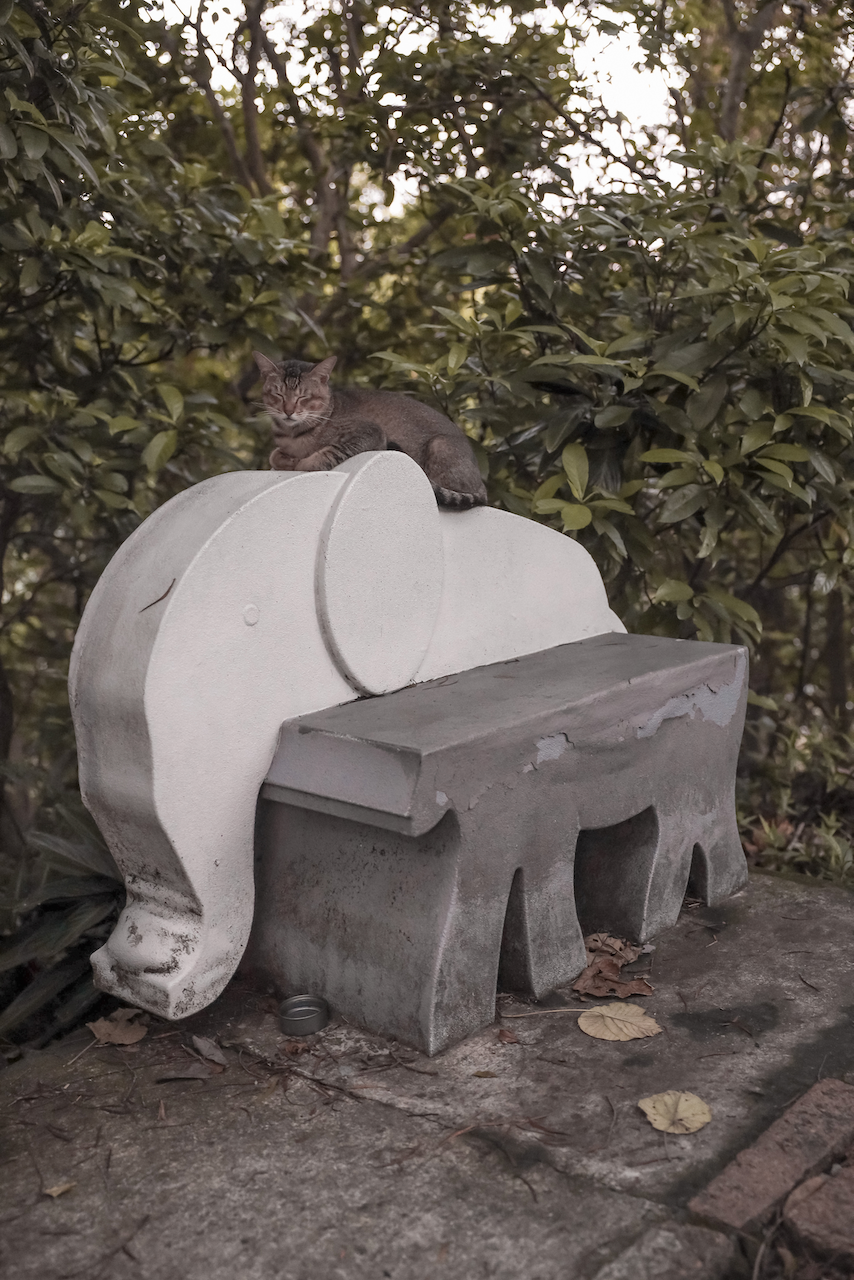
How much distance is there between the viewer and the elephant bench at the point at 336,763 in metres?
2.26

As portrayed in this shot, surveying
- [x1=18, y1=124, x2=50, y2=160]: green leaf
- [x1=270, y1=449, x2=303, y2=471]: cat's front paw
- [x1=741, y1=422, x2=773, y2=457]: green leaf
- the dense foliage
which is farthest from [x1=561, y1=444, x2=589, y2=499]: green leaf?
[x1=18, y1=124, x2=50, y2=160]: green leaf

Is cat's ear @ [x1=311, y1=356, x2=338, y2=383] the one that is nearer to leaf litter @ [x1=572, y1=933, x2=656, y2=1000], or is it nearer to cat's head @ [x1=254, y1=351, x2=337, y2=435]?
cat's head @ [x1=254, y1=351, x2=337, y2=435]

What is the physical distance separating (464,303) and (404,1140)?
432cm

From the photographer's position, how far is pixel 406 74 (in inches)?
160

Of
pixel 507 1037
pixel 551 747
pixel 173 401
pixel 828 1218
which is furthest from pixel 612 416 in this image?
pixel 828 1218

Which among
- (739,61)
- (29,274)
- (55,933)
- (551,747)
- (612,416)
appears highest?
(739,61)

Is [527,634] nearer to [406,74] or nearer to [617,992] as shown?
[617,992]

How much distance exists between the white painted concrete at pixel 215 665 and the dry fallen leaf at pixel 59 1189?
454 millimetres

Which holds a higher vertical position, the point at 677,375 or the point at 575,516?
the point at 677,375

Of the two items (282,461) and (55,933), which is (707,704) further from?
(55,933)

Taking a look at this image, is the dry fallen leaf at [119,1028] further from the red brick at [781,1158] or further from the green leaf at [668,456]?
the green leaf at [668,456]

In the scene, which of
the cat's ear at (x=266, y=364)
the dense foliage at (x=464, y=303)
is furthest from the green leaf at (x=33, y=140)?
the cat's ear at (x=266, y=364)

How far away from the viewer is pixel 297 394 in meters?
3.26

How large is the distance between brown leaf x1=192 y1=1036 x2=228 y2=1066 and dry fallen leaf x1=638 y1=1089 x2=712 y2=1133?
917 millimetres
